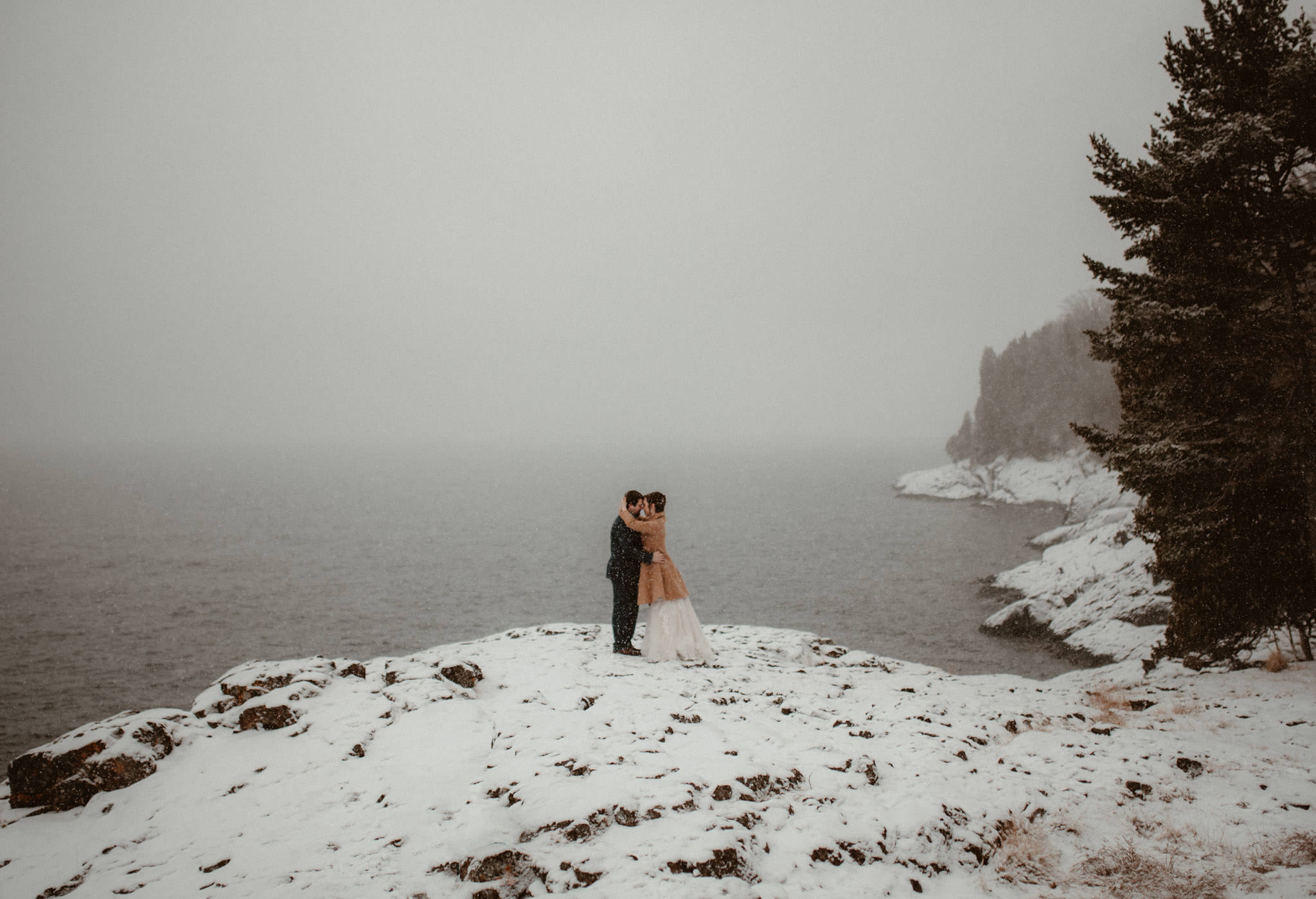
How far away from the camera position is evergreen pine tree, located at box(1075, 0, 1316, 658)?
9.45 metres

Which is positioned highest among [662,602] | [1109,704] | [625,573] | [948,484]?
[625,573]

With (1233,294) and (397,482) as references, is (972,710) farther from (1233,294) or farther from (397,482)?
(397,482)

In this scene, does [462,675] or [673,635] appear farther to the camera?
[673,635]

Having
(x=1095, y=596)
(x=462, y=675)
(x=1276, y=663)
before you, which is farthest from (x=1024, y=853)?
(x=1095, y=596)

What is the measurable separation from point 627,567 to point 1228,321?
11410 mm

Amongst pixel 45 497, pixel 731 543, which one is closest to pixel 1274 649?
pixel 731 543

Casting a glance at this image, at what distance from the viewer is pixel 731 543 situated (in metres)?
52.6

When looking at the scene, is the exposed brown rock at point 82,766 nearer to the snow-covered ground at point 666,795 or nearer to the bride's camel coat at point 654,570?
the snow-covered ground at point 666,795

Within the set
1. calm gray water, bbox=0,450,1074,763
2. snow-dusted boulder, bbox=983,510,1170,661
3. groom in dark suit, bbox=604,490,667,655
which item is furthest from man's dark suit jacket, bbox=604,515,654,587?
calm gray water, bbox=0,450,1074,763

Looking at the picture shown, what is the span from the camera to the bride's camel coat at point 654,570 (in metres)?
11.7

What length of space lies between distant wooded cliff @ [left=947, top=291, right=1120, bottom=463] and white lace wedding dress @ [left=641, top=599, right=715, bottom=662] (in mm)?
74274

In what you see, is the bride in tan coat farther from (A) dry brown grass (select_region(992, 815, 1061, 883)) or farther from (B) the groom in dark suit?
(A) dry brown grass (select_region(992, 815, 1061, 883))

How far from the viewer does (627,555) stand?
38.8ft

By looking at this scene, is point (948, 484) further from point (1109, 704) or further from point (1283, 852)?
point (1283, 852)
